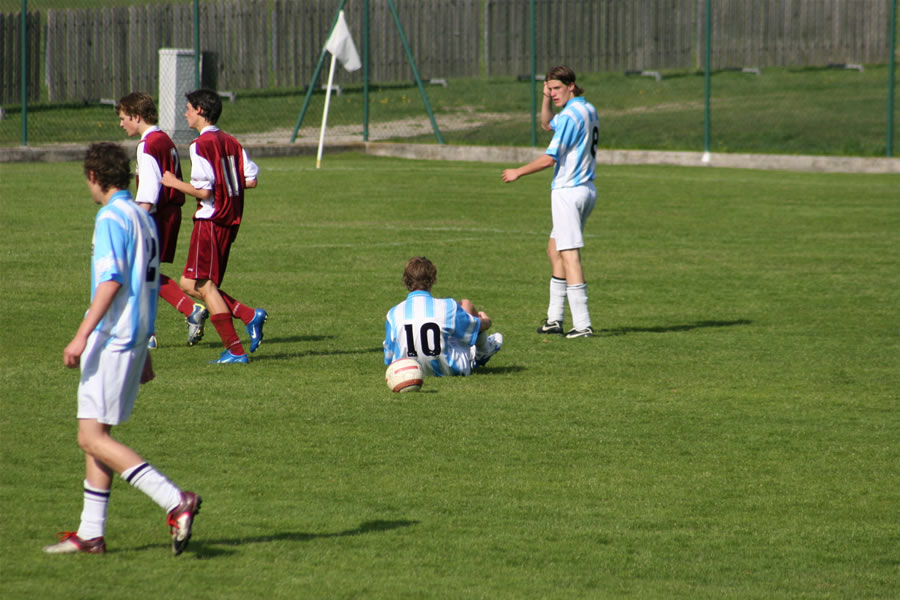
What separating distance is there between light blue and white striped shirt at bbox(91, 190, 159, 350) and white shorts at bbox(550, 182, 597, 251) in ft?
20.7

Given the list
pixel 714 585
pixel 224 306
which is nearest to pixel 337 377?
pixel 224 306

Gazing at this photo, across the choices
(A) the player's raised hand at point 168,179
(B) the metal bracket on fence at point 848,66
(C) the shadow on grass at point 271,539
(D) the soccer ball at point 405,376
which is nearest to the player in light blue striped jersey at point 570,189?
(D) the soccer ball at point 405,376

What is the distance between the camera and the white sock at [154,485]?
5.78 m

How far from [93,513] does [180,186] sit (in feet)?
14.0

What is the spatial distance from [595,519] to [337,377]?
139 inches

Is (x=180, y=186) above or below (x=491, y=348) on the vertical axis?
above

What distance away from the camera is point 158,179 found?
9.85 metres

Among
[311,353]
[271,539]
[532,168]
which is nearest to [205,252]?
[311,353]

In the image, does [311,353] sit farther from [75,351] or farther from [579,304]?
[75,351]

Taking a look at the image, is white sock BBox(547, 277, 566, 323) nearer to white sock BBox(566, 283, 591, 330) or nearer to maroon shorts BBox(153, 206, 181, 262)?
white sock BBox(566, 283, 591, 330)

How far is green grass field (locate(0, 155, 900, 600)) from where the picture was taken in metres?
6.01

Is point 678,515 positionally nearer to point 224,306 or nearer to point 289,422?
point 289,422

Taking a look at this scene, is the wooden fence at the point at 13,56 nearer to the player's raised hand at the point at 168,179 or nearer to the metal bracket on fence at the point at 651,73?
the metal bracket on fence at the point at 651,73

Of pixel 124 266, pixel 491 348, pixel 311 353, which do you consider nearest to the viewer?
pixel 124 266
